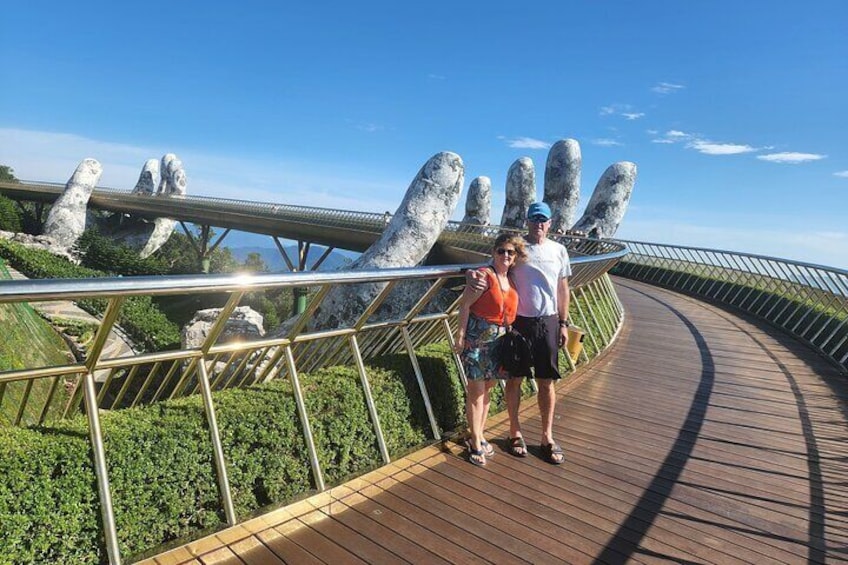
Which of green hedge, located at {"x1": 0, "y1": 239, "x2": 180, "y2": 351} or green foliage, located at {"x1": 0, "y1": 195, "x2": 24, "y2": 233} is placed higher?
green foliage, located at {"x1": 0, "y1": 195, "x2": 24, "y2": 233}

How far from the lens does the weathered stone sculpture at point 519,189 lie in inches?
1077

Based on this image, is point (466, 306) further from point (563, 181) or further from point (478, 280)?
point (563, 181)


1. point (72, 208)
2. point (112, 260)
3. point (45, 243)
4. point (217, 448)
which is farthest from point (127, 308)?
point (72, 208)

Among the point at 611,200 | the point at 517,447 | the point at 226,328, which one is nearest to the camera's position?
the point at 517,447

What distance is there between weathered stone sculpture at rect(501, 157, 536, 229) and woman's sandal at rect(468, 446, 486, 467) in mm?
23817

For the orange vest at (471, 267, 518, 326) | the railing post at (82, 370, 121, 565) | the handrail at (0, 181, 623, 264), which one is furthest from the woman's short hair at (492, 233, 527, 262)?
the handrail at (0, 181, 623, 264)

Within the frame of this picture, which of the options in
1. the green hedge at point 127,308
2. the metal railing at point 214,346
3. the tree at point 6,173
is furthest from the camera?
the tree at point 6,173

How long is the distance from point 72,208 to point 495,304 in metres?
51.0

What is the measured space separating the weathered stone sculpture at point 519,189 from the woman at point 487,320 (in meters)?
23.8

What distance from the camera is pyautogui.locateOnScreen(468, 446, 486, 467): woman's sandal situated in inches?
155

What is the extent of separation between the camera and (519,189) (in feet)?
89.9

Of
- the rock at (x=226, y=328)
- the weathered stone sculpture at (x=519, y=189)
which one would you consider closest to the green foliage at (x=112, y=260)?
the rock at (x=226, y=328)

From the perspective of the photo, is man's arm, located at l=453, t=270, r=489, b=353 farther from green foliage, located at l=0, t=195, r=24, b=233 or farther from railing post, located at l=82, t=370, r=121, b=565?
green foliage, located at l=0, t=195, r=24, b=233

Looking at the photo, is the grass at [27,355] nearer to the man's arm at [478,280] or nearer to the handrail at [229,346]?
the handrail at [229,346]
